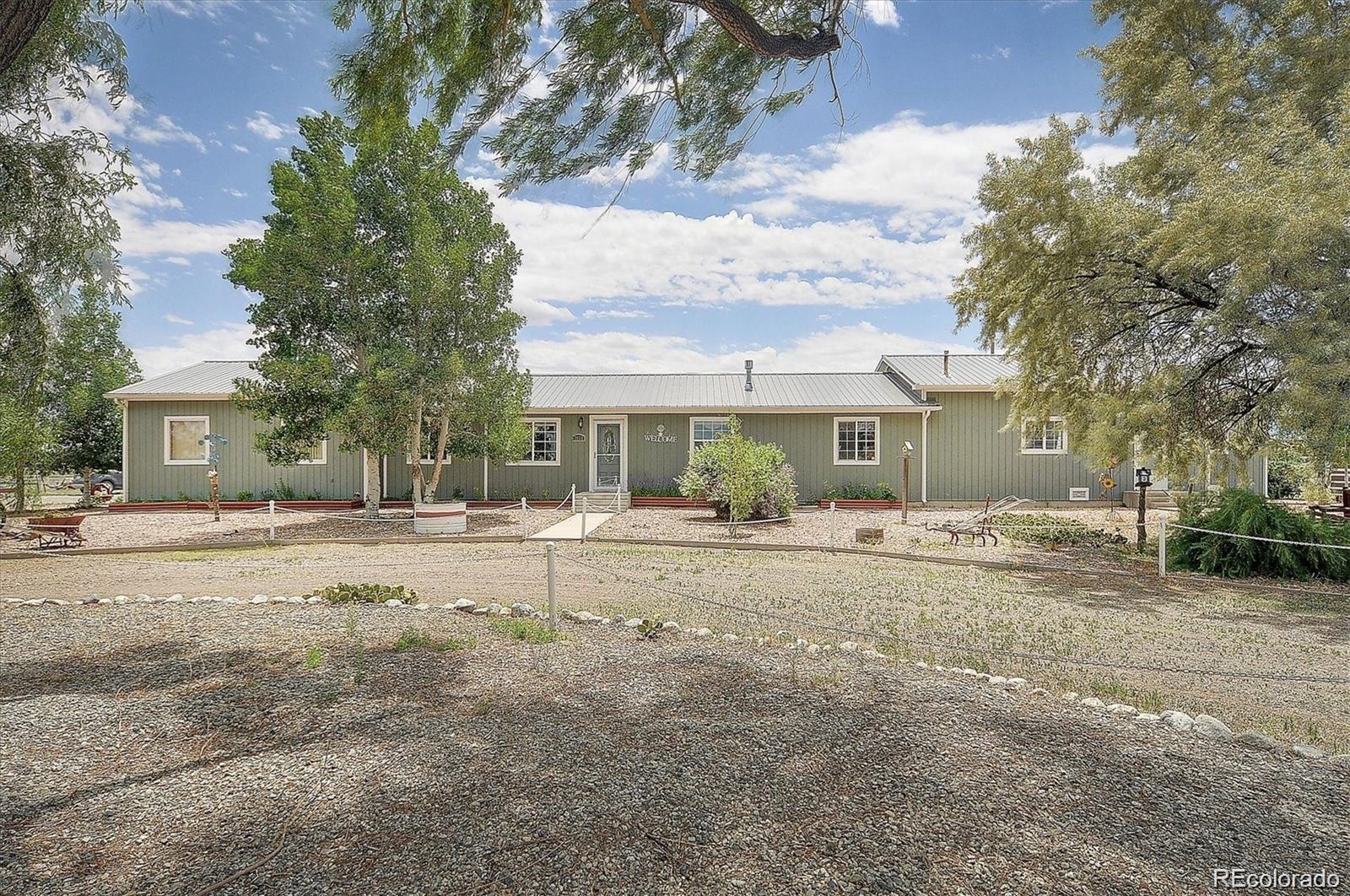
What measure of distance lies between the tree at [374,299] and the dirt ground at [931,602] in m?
3.28

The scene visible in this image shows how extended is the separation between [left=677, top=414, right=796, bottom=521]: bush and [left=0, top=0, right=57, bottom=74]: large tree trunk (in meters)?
10.5

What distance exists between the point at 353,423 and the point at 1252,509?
14251 mm

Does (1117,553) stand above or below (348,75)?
below

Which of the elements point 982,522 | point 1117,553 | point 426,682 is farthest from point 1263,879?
point 982,522

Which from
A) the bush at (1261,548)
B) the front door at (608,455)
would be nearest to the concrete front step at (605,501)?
the front door at (608,455)

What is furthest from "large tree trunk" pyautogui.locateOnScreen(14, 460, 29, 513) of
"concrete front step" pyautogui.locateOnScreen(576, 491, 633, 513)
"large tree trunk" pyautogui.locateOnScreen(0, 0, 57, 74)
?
"large tree trunk" pyautogui.locateOnScreen(0, 0, 57, 74)

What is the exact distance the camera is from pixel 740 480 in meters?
12.8

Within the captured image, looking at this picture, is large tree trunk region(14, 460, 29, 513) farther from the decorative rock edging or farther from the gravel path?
the decorative rock edging

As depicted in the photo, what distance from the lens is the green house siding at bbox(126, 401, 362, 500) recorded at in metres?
17.4

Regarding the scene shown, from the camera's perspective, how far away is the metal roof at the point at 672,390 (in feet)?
56.0

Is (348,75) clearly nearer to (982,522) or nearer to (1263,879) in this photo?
(1263,879)

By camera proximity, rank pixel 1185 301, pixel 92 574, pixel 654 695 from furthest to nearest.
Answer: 1. pixel 1185 301
2. pixel 92 574
3. pixel 654 695

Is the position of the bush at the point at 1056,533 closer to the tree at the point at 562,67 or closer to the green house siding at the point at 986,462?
the green house siding at the point at 986,462

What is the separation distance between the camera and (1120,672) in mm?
4852
